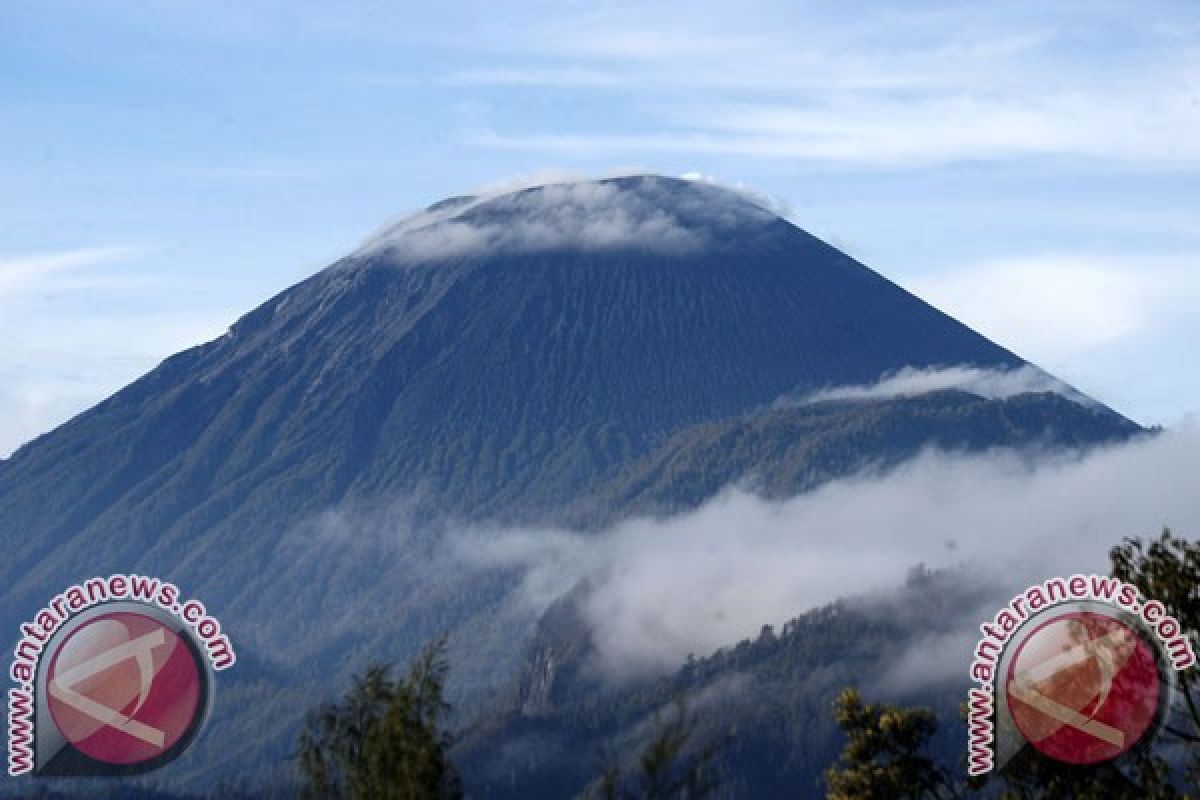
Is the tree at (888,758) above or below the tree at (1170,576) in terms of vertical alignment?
below

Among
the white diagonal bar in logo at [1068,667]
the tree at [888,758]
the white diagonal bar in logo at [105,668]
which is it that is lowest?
the tree at [888,758]

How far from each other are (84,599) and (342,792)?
1655 centimetres

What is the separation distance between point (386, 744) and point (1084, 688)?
29.8m

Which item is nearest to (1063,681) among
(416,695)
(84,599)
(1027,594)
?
(1027,594)

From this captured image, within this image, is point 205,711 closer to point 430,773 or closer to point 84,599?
point 84,599

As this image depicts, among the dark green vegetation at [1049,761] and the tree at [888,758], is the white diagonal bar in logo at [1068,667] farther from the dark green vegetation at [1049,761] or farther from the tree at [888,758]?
the tree at [888,758]

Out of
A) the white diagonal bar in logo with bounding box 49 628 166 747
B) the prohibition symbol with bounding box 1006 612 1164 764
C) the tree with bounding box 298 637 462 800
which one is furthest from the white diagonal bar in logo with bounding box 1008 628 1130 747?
the white diagonal bar in logo with bounding box 49 628 166 747

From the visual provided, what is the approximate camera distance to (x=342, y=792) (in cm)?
6712

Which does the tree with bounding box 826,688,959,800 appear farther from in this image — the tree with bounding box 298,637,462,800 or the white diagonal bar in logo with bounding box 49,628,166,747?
Answer: the white diagonal bar in logo with bounding box 49,628,166,747

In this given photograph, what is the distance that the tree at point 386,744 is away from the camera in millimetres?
61422

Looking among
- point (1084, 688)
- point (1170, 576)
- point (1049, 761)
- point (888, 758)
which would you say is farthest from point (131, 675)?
point (1170, 576)

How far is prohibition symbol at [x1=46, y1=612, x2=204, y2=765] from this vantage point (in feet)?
266

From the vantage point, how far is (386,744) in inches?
2445

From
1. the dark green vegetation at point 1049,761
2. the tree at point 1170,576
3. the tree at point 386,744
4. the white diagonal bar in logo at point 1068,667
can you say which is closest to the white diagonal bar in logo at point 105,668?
the tree at point 386,744
